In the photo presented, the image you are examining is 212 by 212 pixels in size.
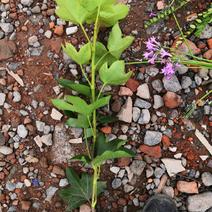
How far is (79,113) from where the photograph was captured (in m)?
2.10

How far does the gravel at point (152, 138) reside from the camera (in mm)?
2203

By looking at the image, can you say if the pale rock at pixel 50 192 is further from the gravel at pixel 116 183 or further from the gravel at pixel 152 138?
the gravel at pixel 152 138

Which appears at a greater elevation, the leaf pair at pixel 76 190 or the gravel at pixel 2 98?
the gravel at pixel 2 98

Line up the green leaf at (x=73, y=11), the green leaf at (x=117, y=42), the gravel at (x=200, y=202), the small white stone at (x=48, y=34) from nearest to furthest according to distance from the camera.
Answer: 1. the green leaf at (x=73, y=11)
2. the green leaf at (x=117, y=42)
3. the gravel at (x=200, y=202)
4. the small white stone at (x=48, y=34)

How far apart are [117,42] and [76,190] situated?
0.66 m

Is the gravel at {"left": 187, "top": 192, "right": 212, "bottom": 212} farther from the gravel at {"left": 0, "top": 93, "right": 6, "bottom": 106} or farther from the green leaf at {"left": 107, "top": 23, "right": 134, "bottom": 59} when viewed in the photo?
the gravel at {"left": 0, "top": 93, "right": 6, "bottom": 106}

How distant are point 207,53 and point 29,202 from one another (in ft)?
3.38

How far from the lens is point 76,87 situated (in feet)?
6.83

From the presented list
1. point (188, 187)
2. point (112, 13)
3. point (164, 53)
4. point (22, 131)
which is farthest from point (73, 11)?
point (188, 187)

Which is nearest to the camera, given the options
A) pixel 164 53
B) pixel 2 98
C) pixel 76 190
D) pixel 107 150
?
pixel 164 53

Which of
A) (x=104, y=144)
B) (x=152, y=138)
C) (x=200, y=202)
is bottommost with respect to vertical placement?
(x=200, y=202)

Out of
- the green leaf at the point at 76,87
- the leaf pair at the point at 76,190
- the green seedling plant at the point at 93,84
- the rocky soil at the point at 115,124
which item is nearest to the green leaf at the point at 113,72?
the green seedling plant at the point at 93,84

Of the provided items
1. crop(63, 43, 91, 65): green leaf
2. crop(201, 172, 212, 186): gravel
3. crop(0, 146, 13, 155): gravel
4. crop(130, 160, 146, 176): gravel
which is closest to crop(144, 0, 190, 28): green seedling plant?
crop(63, 43, 91, 65): green leaf

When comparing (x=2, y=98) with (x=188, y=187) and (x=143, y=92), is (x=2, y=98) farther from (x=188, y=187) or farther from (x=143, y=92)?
(x=188, y=187)
